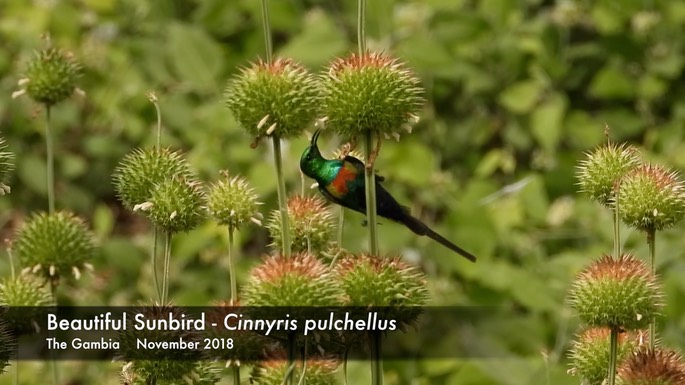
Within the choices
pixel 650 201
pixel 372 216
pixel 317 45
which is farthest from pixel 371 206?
pixel 317 45

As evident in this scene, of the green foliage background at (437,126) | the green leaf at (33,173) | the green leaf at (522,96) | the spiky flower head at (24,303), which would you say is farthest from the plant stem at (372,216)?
→ the green leaf at (33,173)

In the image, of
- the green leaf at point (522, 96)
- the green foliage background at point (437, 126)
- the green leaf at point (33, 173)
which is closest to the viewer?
the green foliage background at point (437, 126)

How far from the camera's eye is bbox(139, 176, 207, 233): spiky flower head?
1.36m

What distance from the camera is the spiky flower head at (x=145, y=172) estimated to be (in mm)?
1434

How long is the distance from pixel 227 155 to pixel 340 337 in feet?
9.23

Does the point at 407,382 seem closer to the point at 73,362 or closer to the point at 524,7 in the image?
the point at 73,362

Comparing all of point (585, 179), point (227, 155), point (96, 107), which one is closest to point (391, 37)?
point (227, 155)

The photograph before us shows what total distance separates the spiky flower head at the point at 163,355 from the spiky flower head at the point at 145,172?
6.2 inches

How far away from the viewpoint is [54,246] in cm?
171

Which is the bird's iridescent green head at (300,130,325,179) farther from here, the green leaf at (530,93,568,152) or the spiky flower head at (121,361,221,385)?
the green leaf at (530,93,568,152)

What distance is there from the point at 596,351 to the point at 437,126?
313 centimetres

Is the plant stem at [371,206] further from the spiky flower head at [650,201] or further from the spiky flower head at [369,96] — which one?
the spiky flower head at [650,201]

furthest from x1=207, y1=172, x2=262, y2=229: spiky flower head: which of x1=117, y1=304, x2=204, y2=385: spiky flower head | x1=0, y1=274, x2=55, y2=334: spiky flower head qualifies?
x1=0, y1=274, x2=55, y2=334: spiky flower head

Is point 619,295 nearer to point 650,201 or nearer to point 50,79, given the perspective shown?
point 650,201
